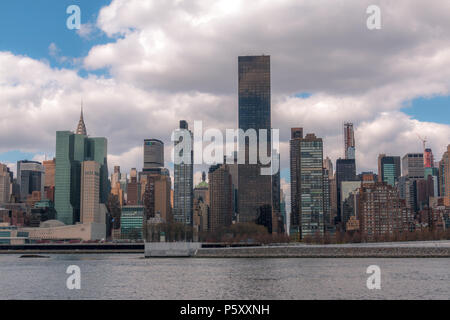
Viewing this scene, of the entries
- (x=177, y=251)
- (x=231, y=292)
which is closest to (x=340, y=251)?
(x=177, y=251)

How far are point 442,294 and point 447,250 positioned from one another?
104 m

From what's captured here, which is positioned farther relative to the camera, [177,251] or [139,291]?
[177,251]

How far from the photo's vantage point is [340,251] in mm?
156500

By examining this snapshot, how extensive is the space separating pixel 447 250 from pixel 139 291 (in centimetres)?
11272

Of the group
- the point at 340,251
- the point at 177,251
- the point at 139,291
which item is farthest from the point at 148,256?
the point at 139,291
